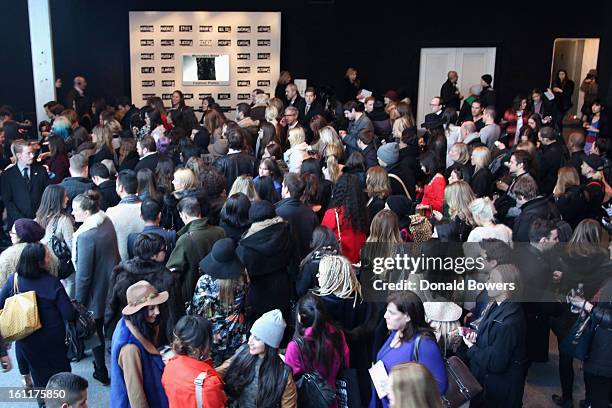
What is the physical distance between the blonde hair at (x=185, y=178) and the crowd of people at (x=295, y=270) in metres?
0.01

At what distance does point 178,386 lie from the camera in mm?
3291

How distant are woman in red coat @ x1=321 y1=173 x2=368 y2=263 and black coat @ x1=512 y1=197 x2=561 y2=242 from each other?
136cm

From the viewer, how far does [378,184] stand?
6.08m

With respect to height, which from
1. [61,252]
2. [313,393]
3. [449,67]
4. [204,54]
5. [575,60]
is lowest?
[313,393]

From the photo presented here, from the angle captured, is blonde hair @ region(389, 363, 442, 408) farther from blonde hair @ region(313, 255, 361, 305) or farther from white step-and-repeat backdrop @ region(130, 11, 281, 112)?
white step-and-repeat backdrop @ region(130, 11, 281, 112)

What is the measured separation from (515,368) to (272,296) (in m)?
1.87

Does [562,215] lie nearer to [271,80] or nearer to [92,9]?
[271,80]

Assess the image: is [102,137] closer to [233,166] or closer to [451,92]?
[233,166]

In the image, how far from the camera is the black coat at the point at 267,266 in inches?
192

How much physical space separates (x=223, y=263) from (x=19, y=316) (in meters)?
1.35

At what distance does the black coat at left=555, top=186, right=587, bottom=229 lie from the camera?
6410mm

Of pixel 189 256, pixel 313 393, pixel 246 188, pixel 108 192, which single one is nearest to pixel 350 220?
pixel 246 188

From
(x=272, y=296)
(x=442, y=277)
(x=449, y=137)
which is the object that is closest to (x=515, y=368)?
(x=442, y=277)

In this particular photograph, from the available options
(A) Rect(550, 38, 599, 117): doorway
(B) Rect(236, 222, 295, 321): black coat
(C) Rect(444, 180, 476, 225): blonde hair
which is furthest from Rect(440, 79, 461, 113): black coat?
(B) Rect(236, 222, 295, 321): black coat
